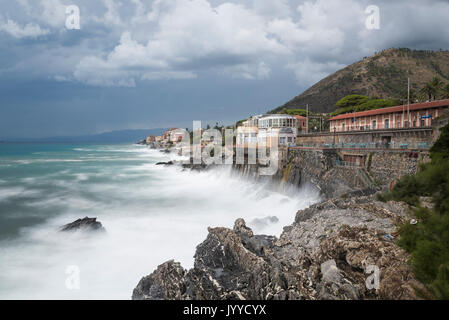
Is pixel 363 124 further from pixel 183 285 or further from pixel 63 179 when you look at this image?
pixel 63 179

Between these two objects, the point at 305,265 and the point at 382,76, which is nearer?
the point at 305,265

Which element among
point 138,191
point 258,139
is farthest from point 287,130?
point 138,191

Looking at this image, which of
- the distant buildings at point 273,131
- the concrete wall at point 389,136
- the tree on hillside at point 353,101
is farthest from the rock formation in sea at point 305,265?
the tree on hillside at point 353,101

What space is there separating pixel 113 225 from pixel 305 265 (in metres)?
13.7

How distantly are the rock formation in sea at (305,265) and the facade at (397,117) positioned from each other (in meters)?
11.8

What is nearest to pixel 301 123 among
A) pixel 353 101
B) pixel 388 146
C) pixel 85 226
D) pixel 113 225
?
pixel 353 101

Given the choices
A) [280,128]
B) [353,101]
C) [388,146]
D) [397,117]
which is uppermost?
[353,101]

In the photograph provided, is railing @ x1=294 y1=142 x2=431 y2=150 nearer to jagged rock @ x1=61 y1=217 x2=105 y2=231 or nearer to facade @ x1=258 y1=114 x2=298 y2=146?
facade @ x1=258 y1=114 x2=298 y2=146

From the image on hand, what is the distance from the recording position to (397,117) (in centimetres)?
2959

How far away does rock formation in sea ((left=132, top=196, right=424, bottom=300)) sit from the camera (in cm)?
793

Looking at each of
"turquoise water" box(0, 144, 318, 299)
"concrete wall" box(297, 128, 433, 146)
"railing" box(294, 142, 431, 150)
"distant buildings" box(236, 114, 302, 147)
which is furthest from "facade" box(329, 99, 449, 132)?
"turquoise water" box(0, 144, 318, 299)

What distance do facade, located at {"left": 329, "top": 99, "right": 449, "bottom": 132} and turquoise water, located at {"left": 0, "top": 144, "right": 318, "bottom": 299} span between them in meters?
12.8

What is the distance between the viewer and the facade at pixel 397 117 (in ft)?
81.9

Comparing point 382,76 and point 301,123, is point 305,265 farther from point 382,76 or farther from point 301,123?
point 382,76
